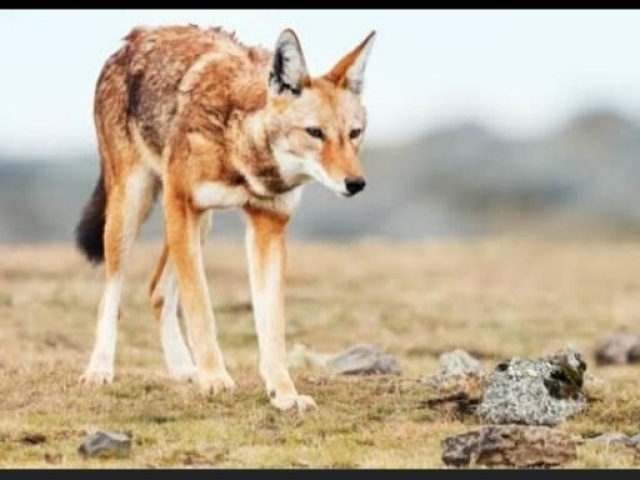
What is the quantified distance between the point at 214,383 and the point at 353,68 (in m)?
3.79

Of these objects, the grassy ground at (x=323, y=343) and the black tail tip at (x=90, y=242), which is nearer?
the grassy ground at (x=323, y=343)

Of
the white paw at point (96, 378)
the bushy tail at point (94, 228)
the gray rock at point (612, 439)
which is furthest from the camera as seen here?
the bushy tail at point (94, 228)

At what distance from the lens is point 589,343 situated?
34.3 meters

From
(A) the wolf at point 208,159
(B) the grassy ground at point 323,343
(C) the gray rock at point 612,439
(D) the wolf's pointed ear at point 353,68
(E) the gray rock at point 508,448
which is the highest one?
(D) the wolf's pointed ear at point 353,68

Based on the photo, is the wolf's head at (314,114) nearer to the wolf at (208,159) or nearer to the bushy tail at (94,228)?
the wolf at (208,159)

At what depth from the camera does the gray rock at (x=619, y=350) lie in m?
30.5

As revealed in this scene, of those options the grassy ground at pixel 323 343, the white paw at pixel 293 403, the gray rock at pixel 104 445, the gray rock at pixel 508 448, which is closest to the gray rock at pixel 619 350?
the grassy ground at pixel 323 343

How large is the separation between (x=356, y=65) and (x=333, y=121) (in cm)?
93

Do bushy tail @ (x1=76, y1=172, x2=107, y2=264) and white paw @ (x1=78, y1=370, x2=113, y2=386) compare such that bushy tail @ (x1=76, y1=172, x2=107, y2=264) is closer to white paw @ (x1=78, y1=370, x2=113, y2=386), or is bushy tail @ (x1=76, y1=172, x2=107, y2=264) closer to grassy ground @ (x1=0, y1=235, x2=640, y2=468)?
grassy ground @ (x1=0, y1=235, x2=640, y2=468)

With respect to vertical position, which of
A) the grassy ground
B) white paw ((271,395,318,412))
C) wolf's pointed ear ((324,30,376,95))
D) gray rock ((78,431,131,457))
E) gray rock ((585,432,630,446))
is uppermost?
wolf's pointed ear ((324,30,376,95))

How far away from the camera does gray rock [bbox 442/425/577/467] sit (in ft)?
50.4

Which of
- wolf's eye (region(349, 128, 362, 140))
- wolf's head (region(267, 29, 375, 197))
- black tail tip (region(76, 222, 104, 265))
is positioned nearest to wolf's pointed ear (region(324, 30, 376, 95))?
wolf's head (region(267, 29, 375, 197))

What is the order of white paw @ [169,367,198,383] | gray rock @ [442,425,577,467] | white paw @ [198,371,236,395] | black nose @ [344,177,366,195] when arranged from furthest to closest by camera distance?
white paw @ [169,367,198,383] < white paw @ [198,371,236,395] < black nose @ [344,177,366,195] < gray rock @ [442,425,577,467]

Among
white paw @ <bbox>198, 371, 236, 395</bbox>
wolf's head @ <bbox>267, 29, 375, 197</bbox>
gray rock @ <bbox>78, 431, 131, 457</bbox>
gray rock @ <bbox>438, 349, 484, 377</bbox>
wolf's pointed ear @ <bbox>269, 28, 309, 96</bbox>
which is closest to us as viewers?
gray rock @ <bbox>78, 431, 131, 457</bbox>
